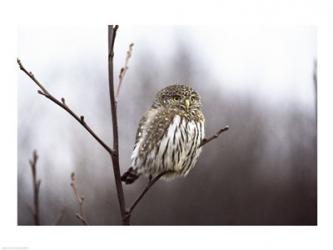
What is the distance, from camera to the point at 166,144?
6.89 ft

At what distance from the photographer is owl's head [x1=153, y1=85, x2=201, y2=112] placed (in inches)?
85.8

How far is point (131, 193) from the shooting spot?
7.41 ft

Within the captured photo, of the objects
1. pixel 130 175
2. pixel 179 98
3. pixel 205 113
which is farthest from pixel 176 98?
pixel 130 175

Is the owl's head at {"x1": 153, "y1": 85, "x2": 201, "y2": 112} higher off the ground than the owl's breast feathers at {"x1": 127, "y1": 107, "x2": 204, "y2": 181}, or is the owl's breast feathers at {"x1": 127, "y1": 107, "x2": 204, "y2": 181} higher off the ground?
the owl's head at {"x1": 153, "y1": 85, "x2": 201, "y2": 112}

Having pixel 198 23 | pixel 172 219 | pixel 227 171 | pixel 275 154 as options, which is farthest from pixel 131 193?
pixel 198 23

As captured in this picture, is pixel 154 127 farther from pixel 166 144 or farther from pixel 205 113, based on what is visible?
pixel 205 113

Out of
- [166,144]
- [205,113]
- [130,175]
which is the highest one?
[205,113]

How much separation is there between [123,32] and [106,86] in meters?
0.29

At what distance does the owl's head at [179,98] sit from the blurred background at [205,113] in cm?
4

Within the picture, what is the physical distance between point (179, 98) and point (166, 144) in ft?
0.74

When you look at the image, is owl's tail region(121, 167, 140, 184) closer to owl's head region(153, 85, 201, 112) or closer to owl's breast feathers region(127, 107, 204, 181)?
owl's breast feathers region(127, 107, 204, 181)

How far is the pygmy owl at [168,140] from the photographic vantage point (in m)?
2.10

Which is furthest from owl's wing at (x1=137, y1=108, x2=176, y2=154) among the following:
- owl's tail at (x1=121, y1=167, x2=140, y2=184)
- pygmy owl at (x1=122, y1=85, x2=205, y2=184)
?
owl's tail at (x1=121, y1=167, x2=140, y2=184)

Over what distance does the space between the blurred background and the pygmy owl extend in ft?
0.26
